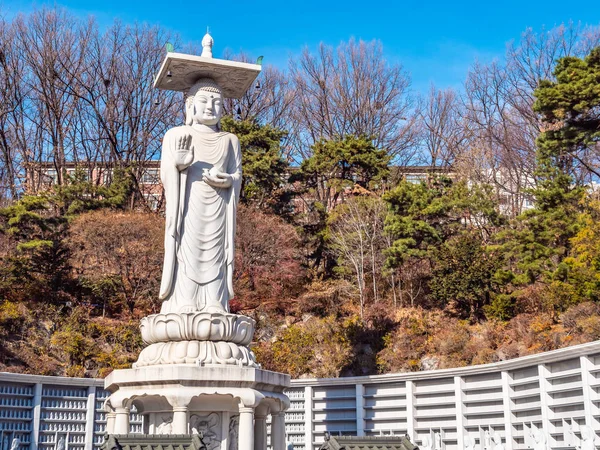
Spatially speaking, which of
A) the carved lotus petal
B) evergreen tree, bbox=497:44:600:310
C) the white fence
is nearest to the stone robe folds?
the carved lotus petal

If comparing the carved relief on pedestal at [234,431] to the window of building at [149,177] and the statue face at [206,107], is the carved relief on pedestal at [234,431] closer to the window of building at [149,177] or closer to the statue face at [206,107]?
the statue face at [206,107]

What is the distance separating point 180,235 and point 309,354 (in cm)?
723

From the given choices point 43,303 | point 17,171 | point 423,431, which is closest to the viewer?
point 423,431

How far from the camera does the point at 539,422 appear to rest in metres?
11.4

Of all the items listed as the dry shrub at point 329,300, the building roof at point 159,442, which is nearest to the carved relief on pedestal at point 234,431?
the building roof at point 159,442

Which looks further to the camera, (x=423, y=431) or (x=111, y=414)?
(x=423, y=431)

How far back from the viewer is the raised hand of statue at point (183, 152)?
34.4 ft

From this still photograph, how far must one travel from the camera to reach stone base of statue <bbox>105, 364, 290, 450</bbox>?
9250mm

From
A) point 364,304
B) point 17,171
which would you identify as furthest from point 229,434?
point 17,171

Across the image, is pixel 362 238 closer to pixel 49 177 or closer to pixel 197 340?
pixel 197 340

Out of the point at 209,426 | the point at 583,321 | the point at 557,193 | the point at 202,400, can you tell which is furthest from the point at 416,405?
the point at 557,193

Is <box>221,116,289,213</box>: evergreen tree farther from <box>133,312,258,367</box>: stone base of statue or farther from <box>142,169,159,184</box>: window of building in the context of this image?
<box>133,312,258,367</box>: stone base of statue

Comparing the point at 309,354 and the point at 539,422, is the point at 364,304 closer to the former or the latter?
the point at 309,354

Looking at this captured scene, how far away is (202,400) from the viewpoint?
9.56m
